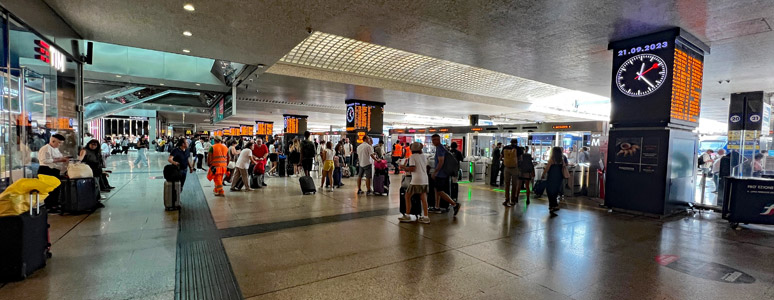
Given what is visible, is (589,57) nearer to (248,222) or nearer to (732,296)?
(732,296)

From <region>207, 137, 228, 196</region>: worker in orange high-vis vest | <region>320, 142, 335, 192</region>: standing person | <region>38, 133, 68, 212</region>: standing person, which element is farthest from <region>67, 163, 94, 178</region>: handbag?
<region>320, 142, 335, 192</region>: standing person

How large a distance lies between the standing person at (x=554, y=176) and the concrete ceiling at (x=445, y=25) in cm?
243

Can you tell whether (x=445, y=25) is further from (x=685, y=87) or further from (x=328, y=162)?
(x=328, y=162)

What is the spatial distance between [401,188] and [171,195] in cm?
467

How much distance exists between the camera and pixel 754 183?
19.6 feet

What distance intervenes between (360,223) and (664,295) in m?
4.18

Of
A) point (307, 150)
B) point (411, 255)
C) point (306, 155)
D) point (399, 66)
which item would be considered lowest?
point (411, 255)

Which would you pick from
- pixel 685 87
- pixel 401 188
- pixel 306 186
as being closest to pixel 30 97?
pixel 306 186

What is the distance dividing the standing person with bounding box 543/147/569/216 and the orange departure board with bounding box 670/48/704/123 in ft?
7.01

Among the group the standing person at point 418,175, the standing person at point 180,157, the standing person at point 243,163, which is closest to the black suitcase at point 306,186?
the standing person at point 243,163

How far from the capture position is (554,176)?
24.4 ft

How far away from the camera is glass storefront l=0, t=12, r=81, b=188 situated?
464 cm

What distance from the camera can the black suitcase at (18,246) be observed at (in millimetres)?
3301

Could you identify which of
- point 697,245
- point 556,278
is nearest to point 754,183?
point 697,245
